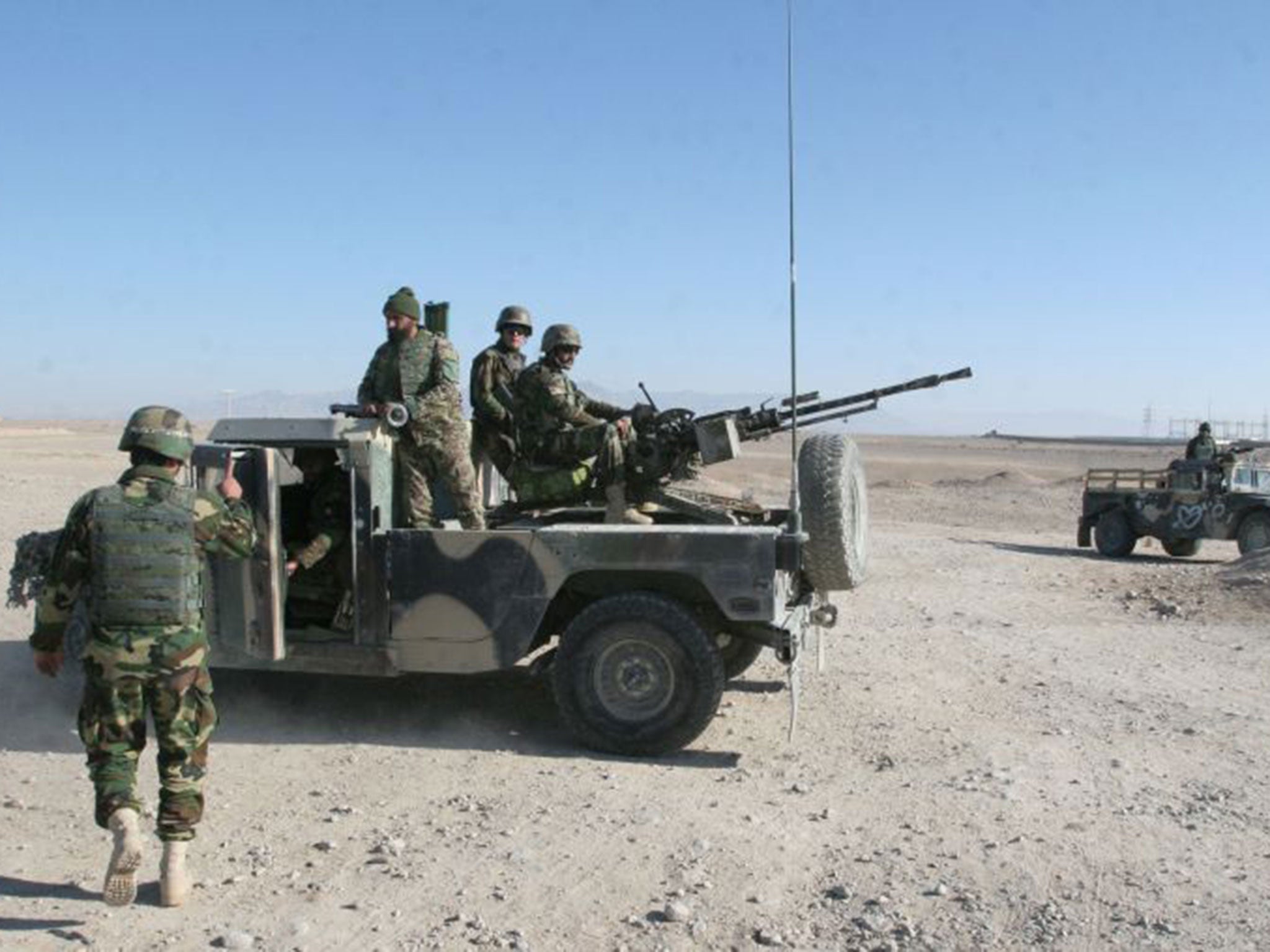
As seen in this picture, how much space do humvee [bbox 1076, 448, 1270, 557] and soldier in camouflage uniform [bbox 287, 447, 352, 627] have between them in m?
14.5

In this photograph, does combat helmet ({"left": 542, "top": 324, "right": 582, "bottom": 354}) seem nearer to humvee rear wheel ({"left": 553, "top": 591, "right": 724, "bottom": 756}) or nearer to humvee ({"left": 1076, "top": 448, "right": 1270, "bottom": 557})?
humvee rear wheel ({"left": 553, "top": 591, "right": 724, "bottom": 756})

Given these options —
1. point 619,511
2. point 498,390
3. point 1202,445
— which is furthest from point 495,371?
point 1202,445

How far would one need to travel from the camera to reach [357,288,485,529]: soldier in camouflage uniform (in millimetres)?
6426

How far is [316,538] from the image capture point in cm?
644

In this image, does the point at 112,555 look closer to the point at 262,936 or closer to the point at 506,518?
the point at 262,936

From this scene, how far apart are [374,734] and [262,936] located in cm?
248

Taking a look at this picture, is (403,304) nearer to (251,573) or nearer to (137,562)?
(251,573)

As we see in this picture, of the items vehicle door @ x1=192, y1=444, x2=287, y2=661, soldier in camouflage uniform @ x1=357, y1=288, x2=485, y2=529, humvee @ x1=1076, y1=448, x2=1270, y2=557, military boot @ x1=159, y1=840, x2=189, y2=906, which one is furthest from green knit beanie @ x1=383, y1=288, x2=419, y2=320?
humvee @ x1=1076, y1=448, x2=1270, y2=557

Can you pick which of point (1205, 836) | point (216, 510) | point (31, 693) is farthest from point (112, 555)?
point (1205, 836)

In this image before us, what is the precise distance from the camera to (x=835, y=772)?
5816mm

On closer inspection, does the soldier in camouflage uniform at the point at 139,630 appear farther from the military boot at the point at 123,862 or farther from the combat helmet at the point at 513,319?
the combat helmet at the point at 513,319

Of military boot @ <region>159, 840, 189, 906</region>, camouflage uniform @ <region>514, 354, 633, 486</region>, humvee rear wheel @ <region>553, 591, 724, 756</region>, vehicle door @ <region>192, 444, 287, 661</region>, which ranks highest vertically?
camouflage uniform @ <region>514, 354, 633, 486</region>

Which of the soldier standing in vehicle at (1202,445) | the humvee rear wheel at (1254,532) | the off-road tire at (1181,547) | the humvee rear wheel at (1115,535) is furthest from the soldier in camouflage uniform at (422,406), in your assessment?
the soldier standing in vehicle at (1202,445)

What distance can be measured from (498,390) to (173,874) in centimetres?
386
